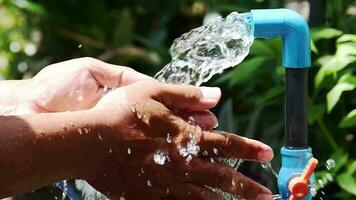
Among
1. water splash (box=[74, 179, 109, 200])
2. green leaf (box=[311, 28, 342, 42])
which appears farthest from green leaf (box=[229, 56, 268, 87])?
water splash (box=[74, 179, 109, 200])

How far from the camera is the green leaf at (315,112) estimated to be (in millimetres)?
2459

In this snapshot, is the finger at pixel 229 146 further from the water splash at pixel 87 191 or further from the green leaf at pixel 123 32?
the green leaf at pixel 123 32

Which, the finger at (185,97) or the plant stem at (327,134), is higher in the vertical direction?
the finger at (185,97)

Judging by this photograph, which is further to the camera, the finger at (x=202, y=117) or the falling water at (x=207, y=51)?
the falling water at (x=207, y=51)

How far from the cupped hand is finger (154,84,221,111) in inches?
0.8

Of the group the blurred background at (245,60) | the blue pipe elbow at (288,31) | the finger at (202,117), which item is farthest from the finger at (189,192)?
the blurred background at (245,60)

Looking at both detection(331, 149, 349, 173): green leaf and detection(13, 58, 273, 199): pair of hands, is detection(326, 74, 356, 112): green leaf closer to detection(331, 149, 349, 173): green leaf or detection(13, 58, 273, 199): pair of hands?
detection(331, 149, 349, 173): green leaf

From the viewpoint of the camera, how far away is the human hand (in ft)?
6.28

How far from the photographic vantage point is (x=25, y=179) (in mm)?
1491

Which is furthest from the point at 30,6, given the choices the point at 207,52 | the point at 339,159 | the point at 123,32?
the point at 207,52

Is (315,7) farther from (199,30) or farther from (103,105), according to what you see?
(103,105)

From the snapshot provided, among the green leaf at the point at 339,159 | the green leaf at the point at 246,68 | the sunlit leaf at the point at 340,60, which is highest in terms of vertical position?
the sunlit leaf at the point at 340,60

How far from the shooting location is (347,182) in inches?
90.7

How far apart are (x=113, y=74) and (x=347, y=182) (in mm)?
785
